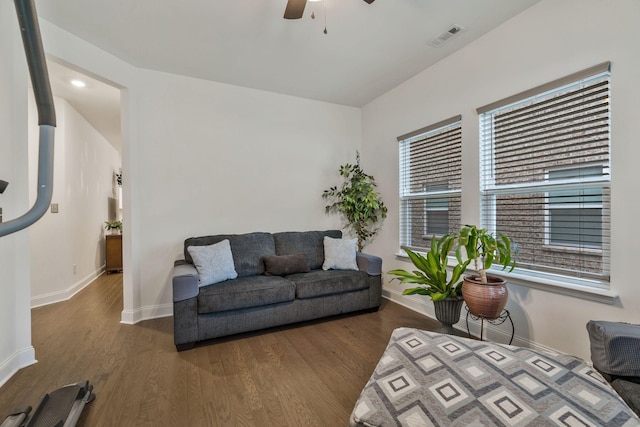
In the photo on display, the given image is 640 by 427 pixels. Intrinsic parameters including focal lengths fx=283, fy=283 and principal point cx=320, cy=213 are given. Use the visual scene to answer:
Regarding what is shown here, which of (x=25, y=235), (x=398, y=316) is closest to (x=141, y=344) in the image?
(x=25, y=235)

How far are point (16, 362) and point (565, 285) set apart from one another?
413 cm

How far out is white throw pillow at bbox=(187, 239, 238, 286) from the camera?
2752mm

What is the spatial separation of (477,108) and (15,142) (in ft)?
12.8

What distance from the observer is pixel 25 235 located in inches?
88.6

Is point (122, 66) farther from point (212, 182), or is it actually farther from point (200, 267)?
point (200, 267)

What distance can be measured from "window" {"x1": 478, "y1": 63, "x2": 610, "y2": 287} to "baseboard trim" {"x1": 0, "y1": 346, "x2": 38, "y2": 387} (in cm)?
399

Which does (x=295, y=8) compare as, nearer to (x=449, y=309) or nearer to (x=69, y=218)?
(x=449, y=309)

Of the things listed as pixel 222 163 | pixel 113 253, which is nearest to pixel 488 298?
pixel 222 163

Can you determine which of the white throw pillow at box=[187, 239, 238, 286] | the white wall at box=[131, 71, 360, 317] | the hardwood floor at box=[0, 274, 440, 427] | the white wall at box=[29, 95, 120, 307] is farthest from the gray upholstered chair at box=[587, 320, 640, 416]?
the white wall at box=[29, 95, 120, 307]

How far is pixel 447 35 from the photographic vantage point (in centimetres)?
265

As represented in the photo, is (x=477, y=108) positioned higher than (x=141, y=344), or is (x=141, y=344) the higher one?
(x=477, y=108)

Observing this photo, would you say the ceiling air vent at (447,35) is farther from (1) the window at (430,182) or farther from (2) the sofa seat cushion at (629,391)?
(2) the sofa seat cushion at (629,391)

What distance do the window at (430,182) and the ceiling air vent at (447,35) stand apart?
73 cm

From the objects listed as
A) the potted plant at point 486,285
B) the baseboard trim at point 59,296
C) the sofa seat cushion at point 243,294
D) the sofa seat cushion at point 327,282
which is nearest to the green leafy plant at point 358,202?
the sofa seat cushion at point 327,282
